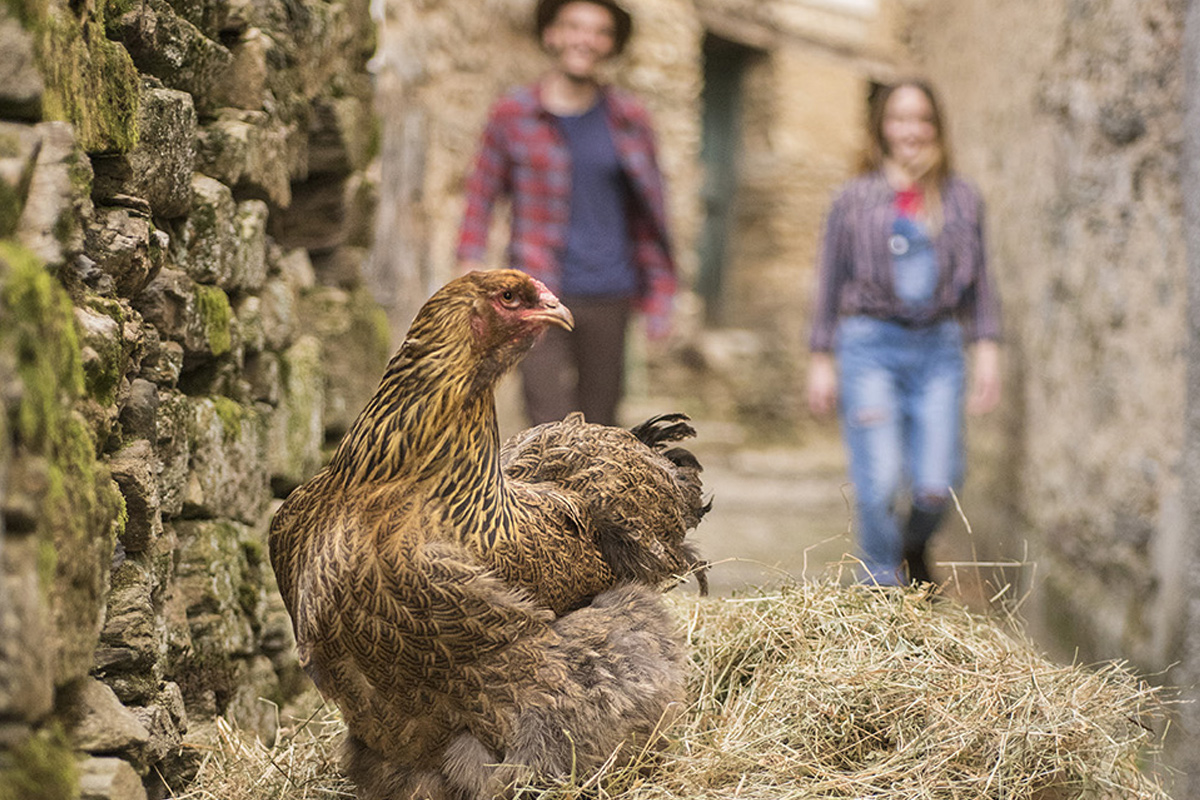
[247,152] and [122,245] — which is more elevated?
[247,152]

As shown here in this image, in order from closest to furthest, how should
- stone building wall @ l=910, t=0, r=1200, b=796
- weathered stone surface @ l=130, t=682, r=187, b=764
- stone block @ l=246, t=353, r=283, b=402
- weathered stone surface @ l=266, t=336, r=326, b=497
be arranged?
1. weathered stone surface @ l=130, t=682, r=187, b=764
2. stone block @ l=246, t=353, r=283, b=402
3. weathered stone surface @ l=266, t=336, r=326, b=497
4. stone building wall @ l=910, t=0, r=1200, b=796

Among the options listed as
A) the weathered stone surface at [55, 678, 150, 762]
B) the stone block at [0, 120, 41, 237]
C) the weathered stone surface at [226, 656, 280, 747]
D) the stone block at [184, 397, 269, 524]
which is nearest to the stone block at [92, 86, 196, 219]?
the stone block at [184, 397, 269, 524]

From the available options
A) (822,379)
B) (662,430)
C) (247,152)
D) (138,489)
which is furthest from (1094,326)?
(138,489)

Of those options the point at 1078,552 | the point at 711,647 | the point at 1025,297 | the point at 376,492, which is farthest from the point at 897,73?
the point at 376,492

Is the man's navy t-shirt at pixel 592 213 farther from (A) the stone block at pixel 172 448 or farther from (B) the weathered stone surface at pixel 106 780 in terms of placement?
(B) the weathered stone surface at pixel 106 780

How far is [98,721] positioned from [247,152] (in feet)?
4.90

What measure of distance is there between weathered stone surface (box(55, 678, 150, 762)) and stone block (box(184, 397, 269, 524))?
0.71m

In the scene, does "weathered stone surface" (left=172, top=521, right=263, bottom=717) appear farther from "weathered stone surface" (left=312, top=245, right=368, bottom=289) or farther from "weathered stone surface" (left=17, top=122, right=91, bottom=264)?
"weathered stone surface" (left=312, top=245, right=368, bottom=289)

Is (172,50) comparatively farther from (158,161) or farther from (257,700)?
(257,700)

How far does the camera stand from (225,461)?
2.82 m

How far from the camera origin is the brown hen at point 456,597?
229 centimetres

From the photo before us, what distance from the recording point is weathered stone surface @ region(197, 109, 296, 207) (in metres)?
2.81

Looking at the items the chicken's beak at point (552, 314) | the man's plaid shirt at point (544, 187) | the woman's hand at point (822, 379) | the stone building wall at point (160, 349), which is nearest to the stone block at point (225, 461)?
the stone building wall at point (160, 349)

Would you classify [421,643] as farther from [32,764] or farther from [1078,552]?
[1078,552]
